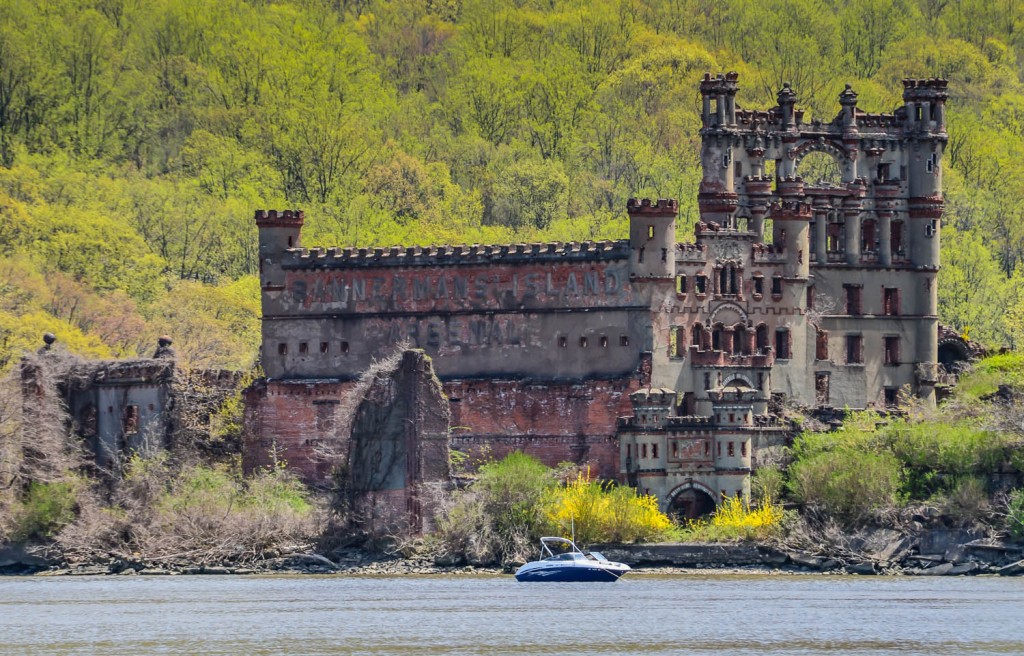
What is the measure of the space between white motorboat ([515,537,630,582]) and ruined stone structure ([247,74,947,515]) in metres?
6.29

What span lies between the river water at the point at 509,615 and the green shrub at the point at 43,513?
4.92 m

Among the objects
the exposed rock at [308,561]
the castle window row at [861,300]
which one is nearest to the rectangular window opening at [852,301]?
the castle window row at [861,300]

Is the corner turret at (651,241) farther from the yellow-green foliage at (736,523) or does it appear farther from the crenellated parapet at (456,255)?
the yellow-green foliage at (736,523)

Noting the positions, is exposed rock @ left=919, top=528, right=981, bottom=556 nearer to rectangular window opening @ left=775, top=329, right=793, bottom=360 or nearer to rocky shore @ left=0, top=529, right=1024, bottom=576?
rocky shore @ left=0, top=529, right=1024, bottom=576

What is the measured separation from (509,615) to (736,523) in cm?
1533

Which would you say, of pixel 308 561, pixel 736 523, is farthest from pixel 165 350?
pixel 736 523

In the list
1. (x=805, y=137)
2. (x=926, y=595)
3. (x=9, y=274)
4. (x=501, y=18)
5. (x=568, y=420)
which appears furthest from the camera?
(x=501, y=18)

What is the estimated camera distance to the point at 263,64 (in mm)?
175750

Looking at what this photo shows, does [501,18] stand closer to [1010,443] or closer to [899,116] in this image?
[899,116]

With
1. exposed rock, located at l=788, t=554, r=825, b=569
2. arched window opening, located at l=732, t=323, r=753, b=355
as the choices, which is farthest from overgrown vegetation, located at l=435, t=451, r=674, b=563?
arched window opening, located at l=732, t=323, r=753, b=355

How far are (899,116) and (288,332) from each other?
25.8 metres

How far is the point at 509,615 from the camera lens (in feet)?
301

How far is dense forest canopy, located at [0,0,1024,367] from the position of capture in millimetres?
149750

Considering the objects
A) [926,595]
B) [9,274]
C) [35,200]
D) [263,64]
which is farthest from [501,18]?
[926,595]
